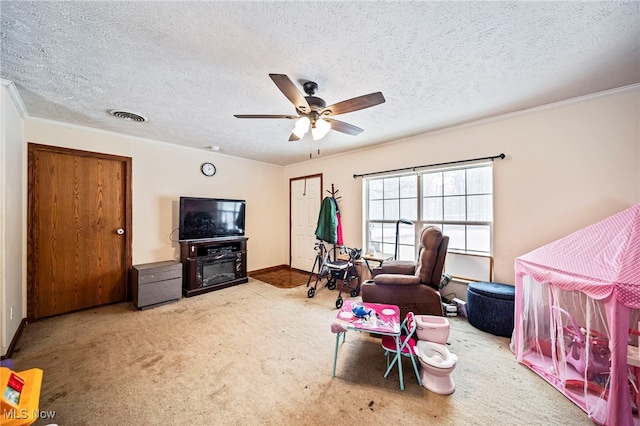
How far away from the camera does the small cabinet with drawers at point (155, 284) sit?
3037 millimetres

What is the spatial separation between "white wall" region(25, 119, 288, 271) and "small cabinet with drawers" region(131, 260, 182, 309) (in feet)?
1.62

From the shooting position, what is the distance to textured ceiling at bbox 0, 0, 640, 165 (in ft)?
Answer: 4.25

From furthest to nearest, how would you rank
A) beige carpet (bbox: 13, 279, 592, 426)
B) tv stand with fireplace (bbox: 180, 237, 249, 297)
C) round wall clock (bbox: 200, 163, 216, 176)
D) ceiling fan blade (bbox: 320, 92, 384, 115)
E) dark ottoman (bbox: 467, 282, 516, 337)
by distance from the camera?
round wall clock (bbox: 200, 163, 216, 176)
tv stand with fireplace (bbox: 180, 237, 249, 297)
dark ottoman (bbox: 467, 282, 516, 337)
ceiling fan blade (bbox: 320, 92, 384, 115)
beige carpet (bbox: 13, 279, 592, 426)

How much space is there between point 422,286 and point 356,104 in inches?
70.3

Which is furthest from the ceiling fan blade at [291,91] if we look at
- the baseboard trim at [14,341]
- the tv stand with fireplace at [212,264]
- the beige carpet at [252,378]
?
the baseboard trim at [14,341]

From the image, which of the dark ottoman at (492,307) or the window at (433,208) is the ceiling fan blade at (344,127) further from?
the dark ottoman at (492,307)

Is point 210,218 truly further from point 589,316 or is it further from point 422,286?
point 589,316

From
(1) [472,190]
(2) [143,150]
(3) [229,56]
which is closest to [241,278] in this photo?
(2) [143,150]

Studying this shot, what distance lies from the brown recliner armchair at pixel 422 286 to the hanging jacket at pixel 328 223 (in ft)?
6.06

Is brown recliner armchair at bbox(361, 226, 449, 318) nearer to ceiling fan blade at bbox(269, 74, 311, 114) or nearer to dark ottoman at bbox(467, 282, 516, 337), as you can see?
dark ottoman at bbox(467, 282, 516, 337)

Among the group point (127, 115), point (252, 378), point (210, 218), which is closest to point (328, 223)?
point (210, 218)

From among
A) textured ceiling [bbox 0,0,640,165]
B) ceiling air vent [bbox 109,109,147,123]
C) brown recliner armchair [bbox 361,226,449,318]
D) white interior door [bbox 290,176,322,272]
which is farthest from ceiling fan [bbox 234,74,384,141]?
white interior door [bbox 290,176,322,272]

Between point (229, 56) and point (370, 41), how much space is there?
99 cm

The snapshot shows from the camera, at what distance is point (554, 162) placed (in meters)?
2.38
